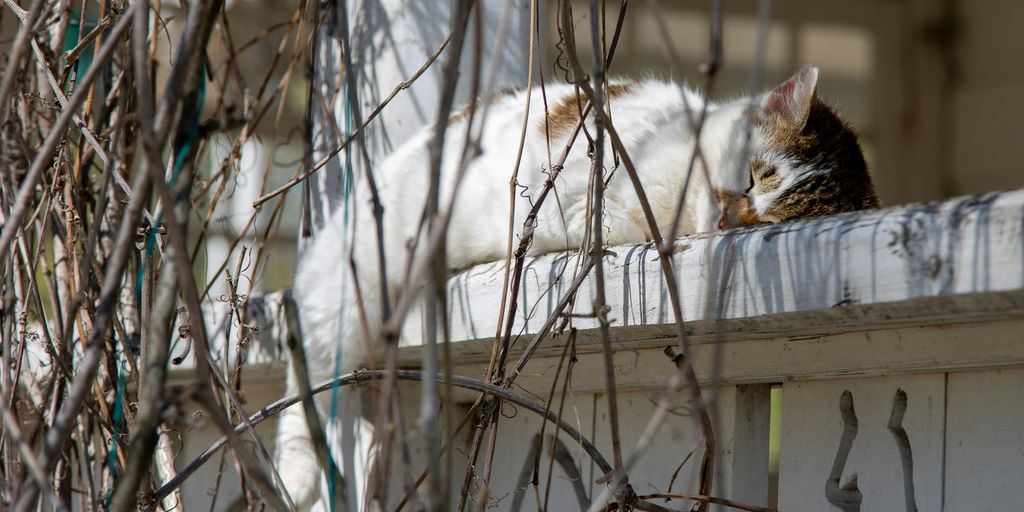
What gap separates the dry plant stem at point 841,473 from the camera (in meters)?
1.13

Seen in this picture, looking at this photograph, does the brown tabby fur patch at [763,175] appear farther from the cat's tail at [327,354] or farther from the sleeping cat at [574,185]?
the cat's tail at [327,354]

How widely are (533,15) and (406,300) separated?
545 mm

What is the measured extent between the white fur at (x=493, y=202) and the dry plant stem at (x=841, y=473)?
508mm

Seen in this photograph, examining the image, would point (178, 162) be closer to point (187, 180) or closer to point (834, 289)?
point (187, 180)

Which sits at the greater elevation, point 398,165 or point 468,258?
point 398,165

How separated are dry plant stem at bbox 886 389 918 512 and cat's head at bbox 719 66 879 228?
0.62 m

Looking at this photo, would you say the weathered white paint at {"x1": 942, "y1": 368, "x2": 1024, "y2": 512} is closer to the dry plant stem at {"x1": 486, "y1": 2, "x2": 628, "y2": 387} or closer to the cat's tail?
the dry plant stem at {"x1": 486, "y1": 2, "x2": 628, "y2": 387}

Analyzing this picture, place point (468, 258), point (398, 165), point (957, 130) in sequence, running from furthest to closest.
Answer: point (957, 130)
point (398, 165)
point (468, 258)

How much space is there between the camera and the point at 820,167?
1.84 metres

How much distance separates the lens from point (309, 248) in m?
1.96

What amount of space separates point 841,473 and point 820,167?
813 millimetres

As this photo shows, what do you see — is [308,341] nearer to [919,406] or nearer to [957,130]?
[919,406]

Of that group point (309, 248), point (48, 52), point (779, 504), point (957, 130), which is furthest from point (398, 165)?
point (957, 130)

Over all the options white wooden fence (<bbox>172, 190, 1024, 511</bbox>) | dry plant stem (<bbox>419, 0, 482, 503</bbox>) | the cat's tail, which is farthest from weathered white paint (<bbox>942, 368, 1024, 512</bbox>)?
the cat's tail
